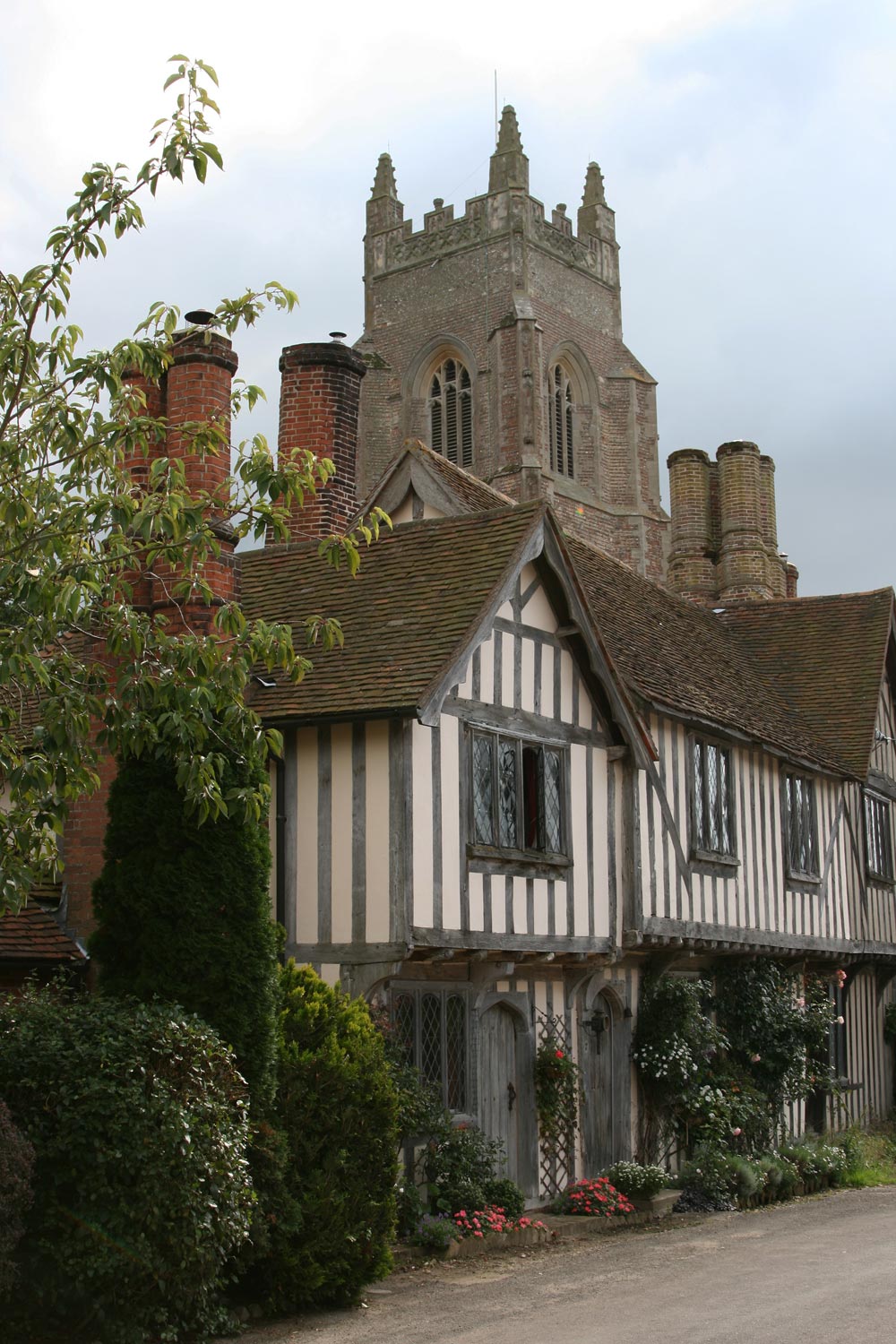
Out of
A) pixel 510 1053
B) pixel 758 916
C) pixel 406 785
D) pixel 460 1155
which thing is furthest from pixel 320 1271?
pixel 758 916

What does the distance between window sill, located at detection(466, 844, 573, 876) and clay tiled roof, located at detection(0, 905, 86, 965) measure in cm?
311

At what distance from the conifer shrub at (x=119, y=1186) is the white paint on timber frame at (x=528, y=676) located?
569 centimetres

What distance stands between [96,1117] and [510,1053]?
619 cm

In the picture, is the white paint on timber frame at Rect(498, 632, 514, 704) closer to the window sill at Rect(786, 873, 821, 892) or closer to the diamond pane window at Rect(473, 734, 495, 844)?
the diamond pane window at Rect(473, 734, 495, 844)

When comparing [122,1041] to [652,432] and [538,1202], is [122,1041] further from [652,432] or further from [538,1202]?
[652,432]

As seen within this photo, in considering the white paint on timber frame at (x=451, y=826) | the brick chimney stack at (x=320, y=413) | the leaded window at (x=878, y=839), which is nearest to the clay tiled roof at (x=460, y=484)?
the brick chimney stack at (x=320, y=413)

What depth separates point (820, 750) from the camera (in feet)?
62.6

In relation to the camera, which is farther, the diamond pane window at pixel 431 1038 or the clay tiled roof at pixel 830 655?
the clay tiled roof at pixel 830 655

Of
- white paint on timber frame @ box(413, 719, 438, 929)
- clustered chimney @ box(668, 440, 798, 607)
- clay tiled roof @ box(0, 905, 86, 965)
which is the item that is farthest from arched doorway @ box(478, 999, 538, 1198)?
clustered chimney @ box(668, 440, 798, 607)

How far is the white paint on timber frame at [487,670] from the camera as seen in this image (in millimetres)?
12617

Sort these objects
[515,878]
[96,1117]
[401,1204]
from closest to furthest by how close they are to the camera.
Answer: [96,1117] → [401,1204] → [515,878]

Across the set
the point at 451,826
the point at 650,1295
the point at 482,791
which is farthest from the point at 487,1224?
the point at 482,791

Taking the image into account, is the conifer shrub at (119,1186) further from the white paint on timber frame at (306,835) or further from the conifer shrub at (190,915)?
the white paint on timber frame at (306,835)

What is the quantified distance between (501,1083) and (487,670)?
345 centimetres
